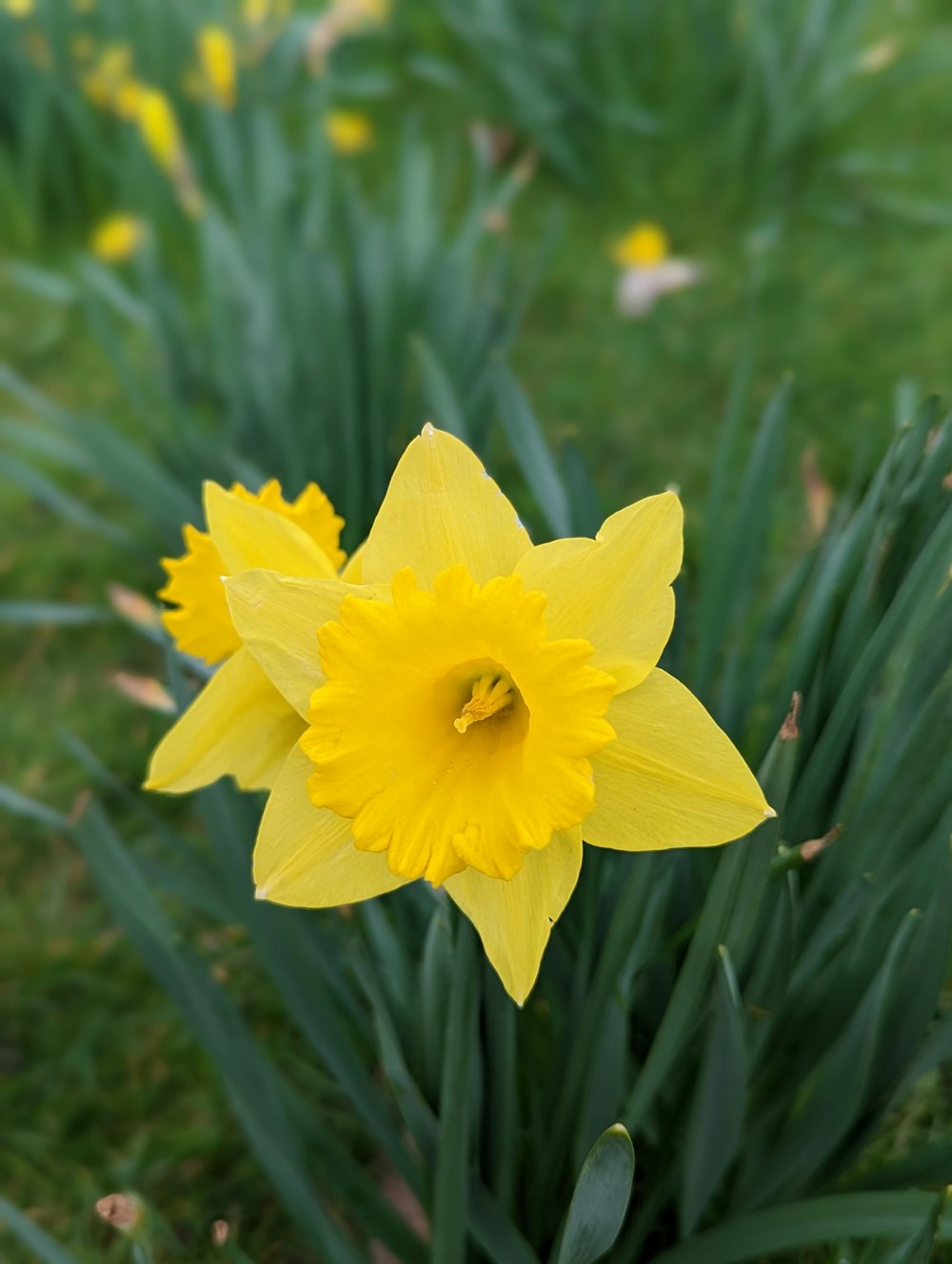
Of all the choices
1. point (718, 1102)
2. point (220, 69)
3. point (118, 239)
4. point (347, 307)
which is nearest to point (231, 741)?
point (718, 1102)

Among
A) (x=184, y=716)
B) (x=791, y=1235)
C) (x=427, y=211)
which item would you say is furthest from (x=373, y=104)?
(x=791, y=1235)

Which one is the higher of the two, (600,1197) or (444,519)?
(444,519)

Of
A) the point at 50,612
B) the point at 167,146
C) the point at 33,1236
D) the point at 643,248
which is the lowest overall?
the point at 50,612

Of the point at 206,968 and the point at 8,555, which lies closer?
→ the point at 206,968

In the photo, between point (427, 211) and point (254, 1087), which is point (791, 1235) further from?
point (427, 211)

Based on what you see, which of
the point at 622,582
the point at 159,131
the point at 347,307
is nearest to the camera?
the point at 622,582

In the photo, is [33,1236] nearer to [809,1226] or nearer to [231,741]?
[231,741]
